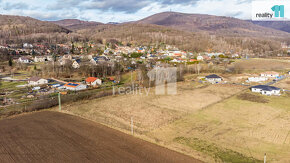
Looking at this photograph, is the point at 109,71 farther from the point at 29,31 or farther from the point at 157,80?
the point at 29,31

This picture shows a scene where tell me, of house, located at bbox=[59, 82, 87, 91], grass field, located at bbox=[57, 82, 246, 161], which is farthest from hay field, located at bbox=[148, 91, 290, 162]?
house, located at bbox=[59, 82, 87, 91]

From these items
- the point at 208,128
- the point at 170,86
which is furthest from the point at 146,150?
the point at 170,86

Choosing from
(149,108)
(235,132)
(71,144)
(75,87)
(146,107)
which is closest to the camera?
(71,144)

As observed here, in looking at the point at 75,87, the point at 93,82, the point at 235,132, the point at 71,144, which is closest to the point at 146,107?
the point at 235,132

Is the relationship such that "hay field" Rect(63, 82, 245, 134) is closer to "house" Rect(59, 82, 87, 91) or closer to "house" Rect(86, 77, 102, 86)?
"house" Rect(59, 82, 87, 91)

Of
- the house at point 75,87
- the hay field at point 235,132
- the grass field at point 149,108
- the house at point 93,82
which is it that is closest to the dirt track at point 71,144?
the grass field at point 149,108

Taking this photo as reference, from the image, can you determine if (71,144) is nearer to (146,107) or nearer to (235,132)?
(146,107)
